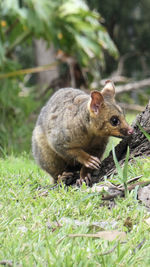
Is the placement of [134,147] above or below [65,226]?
below

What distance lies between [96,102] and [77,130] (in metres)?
0.33

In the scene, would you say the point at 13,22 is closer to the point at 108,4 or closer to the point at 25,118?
the point at 25,118

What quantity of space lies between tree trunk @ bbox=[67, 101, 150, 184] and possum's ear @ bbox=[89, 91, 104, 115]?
0.38m

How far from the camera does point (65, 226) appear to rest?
8.75ft

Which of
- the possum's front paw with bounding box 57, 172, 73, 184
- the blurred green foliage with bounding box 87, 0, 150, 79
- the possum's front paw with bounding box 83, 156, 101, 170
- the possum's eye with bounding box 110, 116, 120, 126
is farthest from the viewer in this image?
the blurred green foliage with bounding box 87, 0, 150, 79

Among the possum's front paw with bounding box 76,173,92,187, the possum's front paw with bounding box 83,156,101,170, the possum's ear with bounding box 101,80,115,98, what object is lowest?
the possum's front paw with bounding box 76,173,92,187

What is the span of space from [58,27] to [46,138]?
4777 millimetres

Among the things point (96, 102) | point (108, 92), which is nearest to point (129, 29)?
point (108, 92)

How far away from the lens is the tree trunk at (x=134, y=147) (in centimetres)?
367

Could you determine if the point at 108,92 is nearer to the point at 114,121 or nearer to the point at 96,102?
the point at 96,102

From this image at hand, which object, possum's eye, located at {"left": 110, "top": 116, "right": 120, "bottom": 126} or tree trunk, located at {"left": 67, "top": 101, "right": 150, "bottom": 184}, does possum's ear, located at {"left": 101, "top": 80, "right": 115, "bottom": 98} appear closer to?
possum's eye, located at {"left": 110, "top": 116, "right": 120, "bottom": 126}

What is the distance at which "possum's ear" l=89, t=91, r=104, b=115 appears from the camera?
12.9ft

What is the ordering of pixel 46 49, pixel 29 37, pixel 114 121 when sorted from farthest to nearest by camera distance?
pixel 29 37
pixel 46 49
pixel 114 121

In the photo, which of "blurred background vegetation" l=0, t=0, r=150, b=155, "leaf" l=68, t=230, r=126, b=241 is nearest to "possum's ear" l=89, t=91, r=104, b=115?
"leaf" l=68, t=230, r=126, b=241
